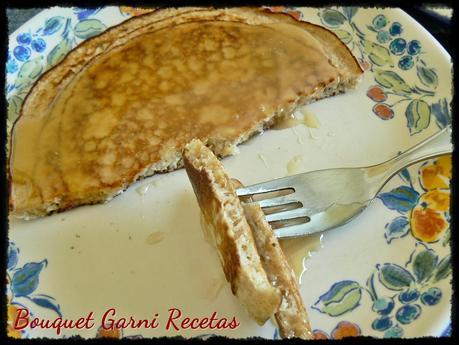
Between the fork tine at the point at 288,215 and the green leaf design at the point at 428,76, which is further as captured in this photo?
the green leaf design at the point at 428,76

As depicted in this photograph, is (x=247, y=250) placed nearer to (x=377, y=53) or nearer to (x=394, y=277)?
(x=394, y=277)

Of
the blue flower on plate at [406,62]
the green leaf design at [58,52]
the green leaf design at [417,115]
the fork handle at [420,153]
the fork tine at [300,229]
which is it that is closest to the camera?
the fork tine at [300,229]

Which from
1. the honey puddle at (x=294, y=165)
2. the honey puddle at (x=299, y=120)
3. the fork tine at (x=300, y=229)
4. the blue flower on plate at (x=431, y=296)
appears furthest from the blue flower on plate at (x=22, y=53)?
the blue flower on plate at (x=431, y=296)

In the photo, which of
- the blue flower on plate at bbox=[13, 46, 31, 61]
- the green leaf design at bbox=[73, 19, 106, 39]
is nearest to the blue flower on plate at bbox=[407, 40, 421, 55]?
the green leaf design at bbox=[73, 19, 106, 39]

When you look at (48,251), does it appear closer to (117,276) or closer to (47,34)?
(117,276)

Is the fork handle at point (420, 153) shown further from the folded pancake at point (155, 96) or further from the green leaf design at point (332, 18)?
the green leaf design at point (332, 18)

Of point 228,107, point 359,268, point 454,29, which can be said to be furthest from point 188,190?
point 454,29

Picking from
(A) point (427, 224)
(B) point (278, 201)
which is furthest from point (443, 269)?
(B) point (278, 201)
